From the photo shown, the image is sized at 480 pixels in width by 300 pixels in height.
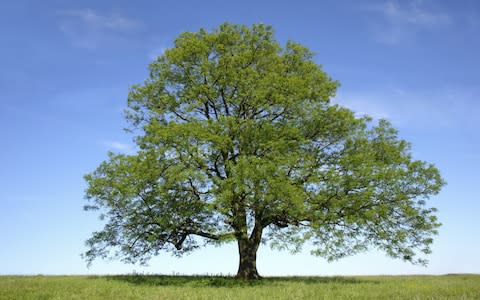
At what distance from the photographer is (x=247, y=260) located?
31578 mm

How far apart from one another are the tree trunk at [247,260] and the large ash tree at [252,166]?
0.07 metres

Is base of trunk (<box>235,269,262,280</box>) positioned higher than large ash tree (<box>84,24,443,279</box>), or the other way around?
large ash tree (<box>84,24,443,279</box>)

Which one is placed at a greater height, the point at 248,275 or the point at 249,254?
the point at 249,254

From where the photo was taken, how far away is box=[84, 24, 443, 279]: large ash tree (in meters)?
27.7

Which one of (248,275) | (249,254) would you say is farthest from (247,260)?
(248,275)

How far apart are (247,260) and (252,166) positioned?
834cm

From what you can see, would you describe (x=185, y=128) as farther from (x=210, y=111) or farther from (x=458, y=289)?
(x=458, y=289)

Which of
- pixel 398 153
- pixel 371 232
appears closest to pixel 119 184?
pixel 371 232

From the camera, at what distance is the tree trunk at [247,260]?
31.4 m

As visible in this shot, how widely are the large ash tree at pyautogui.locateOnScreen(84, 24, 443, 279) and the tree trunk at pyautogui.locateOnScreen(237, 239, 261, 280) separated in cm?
7

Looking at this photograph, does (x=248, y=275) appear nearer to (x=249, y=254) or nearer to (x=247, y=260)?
(x=247, y=260)

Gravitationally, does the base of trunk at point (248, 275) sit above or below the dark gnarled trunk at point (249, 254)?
below

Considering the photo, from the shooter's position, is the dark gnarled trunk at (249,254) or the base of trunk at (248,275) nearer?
the base of trunk at (248,275)

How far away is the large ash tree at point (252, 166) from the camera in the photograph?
27656 millimetres
